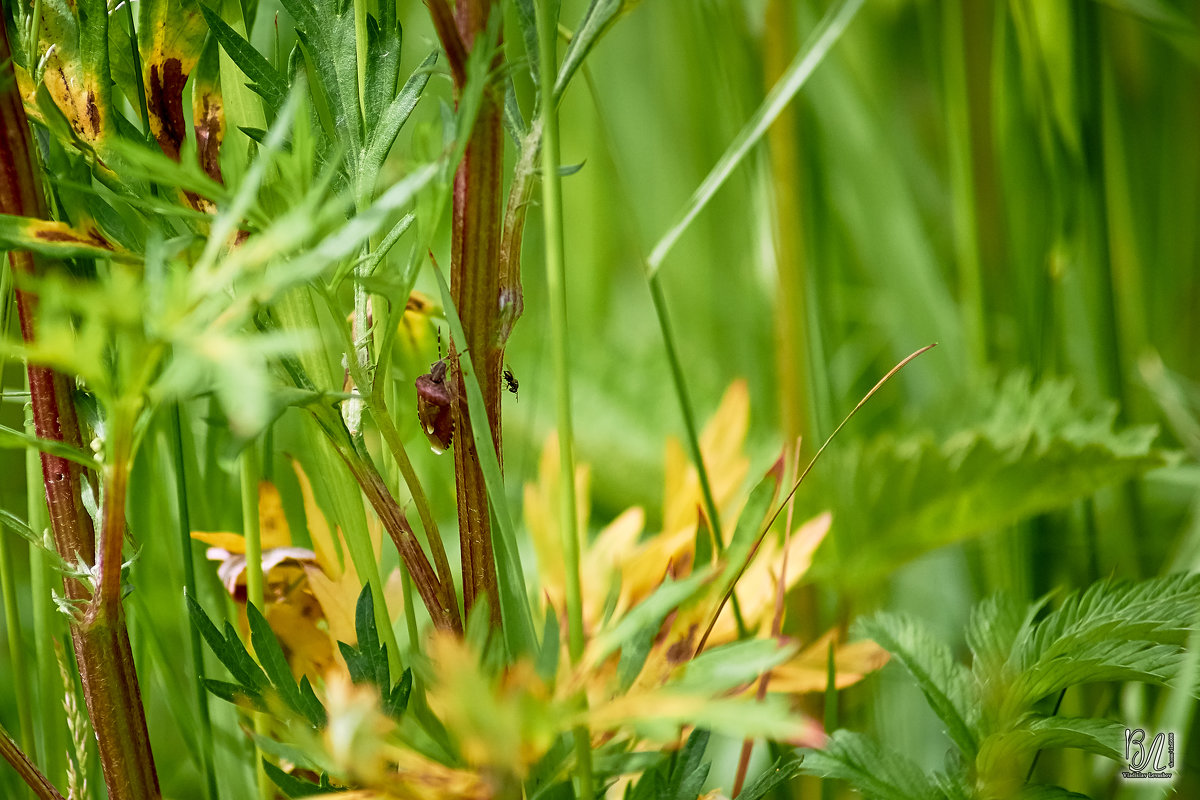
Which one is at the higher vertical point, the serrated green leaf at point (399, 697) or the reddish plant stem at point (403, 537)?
the reddish plant stem at point (403, 537)

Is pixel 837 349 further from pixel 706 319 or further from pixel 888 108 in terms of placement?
pixel 888 108

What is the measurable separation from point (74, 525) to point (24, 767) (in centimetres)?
8

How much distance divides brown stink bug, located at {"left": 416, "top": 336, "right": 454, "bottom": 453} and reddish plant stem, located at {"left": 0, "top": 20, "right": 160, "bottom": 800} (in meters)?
0.12

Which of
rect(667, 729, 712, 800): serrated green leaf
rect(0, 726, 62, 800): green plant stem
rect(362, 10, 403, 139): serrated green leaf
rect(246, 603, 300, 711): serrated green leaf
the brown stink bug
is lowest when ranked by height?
rect(0, 726, 62, 800): green plant stem

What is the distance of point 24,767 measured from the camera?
348mm

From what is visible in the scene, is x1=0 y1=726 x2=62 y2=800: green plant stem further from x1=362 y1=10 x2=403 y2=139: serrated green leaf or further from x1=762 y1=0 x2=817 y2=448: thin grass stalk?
x1=762 y1=0 x2=817 y2=448: thin grass stalk

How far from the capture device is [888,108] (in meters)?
1.31

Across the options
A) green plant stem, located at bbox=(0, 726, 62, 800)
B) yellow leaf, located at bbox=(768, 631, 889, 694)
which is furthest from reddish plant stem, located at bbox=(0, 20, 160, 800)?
yellow leaf, located at bbox=(768, 631, 889, 694)

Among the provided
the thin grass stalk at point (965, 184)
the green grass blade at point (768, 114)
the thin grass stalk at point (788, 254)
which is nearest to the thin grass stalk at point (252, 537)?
the green grass blade at point (768, 114)

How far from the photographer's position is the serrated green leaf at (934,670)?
40 cm

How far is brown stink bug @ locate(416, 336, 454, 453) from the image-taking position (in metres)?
0.35

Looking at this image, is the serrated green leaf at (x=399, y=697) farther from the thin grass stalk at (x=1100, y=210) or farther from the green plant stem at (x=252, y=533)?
the thin grass stalk at (x=1100, y=210)

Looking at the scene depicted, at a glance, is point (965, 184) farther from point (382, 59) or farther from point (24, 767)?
point (24, 767)

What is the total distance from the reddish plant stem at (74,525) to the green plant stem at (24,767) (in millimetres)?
21
